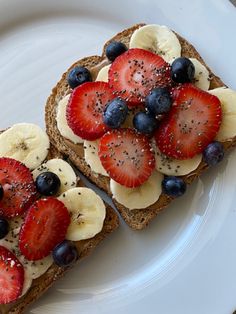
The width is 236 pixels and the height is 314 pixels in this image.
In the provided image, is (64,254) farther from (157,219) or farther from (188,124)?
(188,124)

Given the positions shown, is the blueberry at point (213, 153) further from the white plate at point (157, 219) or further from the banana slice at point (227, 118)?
the white plate at point (157, 219)

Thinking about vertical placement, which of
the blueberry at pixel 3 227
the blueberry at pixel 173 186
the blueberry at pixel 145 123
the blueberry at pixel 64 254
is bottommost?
the blueberry at pixel 64 254

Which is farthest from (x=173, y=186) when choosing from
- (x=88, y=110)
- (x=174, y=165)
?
(x=88, y=110)

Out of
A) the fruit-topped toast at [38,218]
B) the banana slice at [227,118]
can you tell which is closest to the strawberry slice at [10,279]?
the fruit-topped toast at [38,218]

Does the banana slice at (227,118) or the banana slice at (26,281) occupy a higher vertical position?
the banana slice at (227,118)

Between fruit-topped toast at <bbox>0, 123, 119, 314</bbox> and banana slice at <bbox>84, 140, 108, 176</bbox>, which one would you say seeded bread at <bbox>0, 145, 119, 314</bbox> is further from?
banana slice at <bbox>84, 140, 108, 176</bbox>

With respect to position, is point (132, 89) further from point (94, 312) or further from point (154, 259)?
point (94, 312)

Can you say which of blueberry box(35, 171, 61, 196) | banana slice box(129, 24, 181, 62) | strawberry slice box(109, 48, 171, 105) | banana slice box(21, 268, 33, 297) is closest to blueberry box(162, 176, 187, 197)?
strawberry slice box(109, 48, 171, 105)

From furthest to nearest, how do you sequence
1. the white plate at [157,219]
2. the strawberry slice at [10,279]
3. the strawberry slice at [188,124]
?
the white plate at [157,219]
the strawberry slice at [188,124]
the strawberry slice at [10,279]
